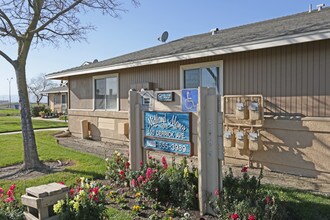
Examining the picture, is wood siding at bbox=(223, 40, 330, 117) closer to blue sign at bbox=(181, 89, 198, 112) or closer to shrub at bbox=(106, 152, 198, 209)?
blue sign at bbox=(181, 89, 198, 112)

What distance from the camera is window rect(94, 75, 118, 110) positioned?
11.2 meters

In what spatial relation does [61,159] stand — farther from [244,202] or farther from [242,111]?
[244,202]

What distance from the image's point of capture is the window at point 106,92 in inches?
442

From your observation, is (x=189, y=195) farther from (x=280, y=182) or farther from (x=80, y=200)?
(x=280, y=182)

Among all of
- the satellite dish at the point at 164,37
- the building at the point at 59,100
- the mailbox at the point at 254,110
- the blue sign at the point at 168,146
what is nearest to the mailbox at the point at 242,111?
the mailbox at the point at 254,110

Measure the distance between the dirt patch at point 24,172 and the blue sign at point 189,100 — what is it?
418 centimetres

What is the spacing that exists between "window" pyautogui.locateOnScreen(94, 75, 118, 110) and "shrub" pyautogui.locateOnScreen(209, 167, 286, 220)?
7776 mm

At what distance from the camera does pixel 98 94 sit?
476 inches

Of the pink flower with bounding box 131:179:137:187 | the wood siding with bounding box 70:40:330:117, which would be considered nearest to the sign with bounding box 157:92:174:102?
the pink flower with bounding box 131:179:137:187

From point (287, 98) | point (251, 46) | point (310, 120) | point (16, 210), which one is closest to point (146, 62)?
point (251, 46)

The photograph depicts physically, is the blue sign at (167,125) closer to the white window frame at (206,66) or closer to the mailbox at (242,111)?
the mailbox at (242,111)

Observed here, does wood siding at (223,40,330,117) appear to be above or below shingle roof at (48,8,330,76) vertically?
below

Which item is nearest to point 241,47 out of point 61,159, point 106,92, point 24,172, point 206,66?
point 206,66

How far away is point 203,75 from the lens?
7.90 metres
